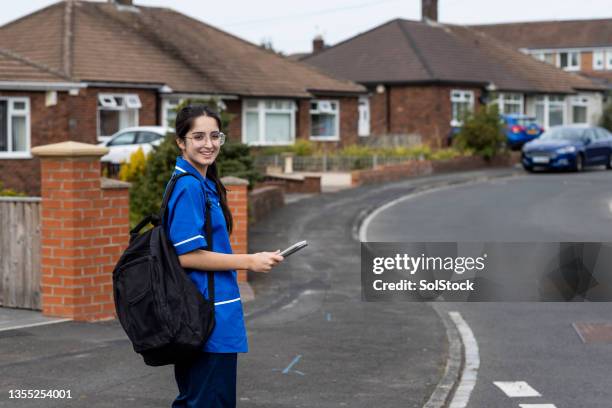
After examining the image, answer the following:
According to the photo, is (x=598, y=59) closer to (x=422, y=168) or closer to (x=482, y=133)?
(x=482, y=133)

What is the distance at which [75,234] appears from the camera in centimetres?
1045

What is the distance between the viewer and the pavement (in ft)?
24.8

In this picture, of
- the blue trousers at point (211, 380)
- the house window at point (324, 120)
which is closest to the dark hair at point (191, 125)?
the blue trousers at point (211, 380)

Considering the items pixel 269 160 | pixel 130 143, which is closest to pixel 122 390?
pixel 130 143

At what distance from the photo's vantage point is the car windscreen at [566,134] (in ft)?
119

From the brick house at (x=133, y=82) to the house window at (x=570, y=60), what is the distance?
43.9 metres

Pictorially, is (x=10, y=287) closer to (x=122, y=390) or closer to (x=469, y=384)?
(x=122, y=390)

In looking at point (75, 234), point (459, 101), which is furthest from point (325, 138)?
Answer: point (75, 234)

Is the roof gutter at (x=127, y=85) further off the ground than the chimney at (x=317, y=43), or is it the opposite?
the chimney at (x=317, y=43)

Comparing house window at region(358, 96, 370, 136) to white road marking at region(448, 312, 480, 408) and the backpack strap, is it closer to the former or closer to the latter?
white road marking at region(448, 312, 480, 408)

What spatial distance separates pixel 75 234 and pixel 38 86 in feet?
62.9

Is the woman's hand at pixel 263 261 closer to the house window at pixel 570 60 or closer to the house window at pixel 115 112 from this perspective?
the house window at pixel 115 112

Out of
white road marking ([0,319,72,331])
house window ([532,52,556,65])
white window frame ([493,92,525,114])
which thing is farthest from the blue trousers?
house window ([532,52,556,65])

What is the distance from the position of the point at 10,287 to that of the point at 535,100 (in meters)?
44.4
